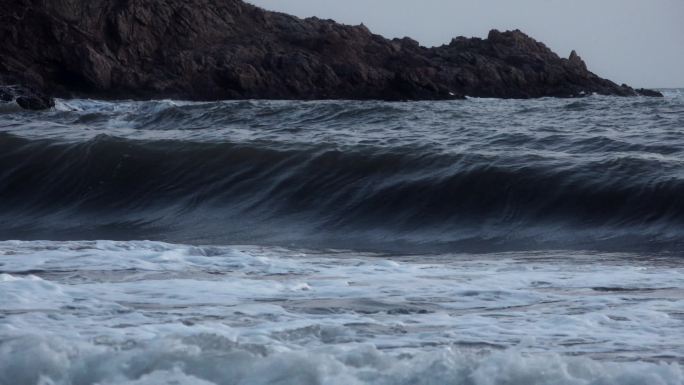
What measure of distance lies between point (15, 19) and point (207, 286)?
3441 centimetres

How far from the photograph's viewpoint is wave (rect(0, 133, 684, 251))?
748 centimetres

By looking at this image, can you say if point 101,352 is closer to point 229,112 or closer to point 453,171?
point 453,171

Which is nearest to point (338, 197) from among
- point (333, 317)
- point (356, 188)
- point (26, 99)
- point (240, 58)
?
point (356, 188)

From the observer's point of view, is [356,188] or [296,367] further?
[356,188]

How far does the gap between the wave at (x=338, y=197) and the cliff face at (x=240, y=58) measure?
21.4m

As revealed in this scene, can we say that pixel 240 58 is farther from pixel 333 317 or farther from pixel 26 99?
pixel 333 317

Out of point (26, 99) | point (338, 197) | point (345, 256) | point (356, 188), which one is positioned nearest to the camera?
point (345, 256)

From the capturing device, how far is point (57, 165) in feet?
34.9

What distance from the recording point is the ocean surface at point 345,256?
3361 mm

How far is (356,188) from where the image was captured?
9.06 m

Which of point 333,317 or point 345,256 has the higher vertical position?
point 333,317

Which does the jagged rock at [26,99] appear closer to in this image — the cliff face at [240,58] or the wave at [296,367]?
the cliff face at [240,58]

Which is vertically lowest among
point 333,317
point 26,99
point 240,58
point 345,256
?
point 345,256

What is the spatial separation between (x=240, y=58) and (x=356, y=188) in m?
30.9
